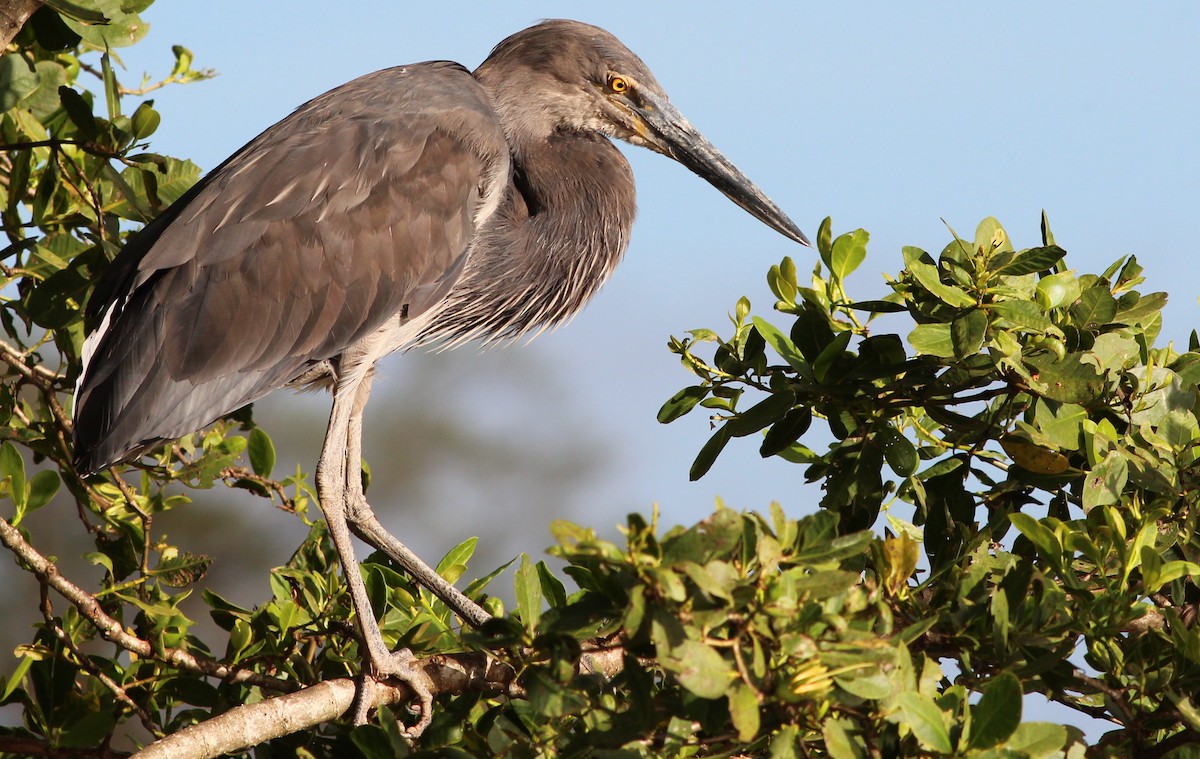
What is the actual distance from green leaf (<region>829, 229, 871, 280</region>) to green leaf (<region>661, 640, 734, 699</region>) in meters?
1.29

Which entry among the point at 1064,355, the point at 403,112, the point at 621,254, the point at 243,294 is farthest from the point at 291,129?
the point at 1064,355

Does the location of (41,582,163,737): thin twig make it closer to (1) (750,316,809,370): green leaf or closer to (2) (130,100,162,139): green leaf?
(2) (130,100,162,139): green leaf

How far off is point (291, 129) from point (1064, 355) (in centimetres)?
244

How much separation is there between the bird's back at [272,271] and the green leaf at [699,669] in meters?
2.17

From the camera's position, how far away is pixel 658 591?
4.93ft

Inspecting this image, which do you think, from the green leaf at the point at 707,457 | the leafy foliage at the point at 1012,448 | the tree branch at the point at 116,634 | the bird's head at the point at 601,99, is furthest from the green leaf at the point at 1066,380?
the bird's head at the point at 601,99

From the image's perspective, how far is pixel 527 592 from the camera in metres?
2.30

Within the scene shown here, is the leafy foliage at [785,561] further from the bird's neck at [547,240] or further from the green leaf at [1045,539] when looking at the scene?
the bird's neck at [547,240]

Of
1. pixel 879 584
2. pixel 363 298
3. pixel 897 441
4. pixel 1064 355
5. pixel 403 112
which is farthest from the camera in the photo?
pixel 403 112

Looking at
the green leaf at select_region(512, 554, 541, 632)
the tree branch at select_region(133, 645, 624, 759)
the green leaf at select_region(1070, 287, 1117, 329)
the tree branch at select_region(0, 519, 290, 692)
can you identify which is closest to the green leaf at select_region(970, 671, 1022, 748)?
the tree branch at select_region(133, 645, 624, 759)

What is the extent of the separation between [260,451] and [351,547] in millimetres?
375

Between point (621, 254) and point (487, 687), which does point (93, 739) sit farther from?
point (621, 254)

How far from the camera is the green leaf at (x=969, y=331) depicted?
88.0 inches

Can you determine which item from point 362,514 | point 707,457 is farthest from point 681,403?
point 362,514
